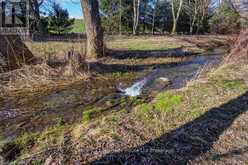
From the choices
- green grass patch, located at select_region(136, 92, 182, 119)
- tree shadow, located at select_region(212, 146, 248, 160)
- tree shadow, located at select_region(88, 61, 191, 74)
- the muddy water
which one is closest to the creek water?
the muddy water

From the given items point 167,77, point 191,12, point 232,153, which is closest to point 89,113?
point 232,153

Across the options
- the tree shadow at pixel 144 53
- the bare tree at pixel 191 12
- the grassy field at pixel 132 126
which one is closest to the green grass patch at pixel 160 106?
the grassy field at pixel 132 126

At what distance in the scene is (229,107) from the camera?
14.6ft

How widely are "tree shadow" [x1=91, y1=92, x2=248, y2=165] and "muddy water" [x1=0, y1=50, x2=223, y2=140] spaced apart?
130 cm

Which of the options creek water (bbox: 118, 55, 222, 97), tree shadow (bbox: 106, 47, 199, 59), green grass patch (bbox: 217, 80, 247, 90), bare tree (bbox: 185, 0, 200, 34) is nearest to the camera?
green grass patch (bbox: 217, 80, 247, 90)

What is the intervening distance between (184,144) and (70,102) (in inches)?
105

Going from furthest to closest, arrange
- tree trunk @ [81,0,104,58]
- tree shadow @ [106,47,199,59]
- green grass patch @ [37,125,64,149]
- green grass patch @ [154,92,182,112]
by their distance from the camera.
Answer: tree shadow @ [106,47,199,59] < tree trunk @ [81,0,104,58] < green grass patch @ [154,92,182,112] < green grass patch @ [37,125,64,149]

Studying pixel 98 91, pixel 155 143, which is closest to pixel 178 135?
pixel 155 143

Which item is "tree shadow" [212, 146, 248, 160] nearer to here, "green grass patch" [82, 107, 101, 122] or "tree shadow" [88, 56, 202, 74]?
"green grass patch" [82, 107, 101, 122]

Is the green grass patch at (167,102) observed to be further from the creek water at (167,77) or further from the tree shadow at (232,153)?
the tree shadow at (232,153)

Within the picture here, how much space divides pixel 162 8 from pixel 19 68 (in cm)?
2104

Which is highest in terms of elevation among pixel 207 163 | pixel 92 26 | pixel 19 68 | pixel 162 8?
pixel 162 8

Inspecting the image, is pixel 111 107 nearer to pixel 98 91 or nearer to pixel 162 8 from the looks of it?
pixel 98 91

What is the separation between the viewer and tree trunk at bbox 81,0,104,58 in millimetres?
9188
